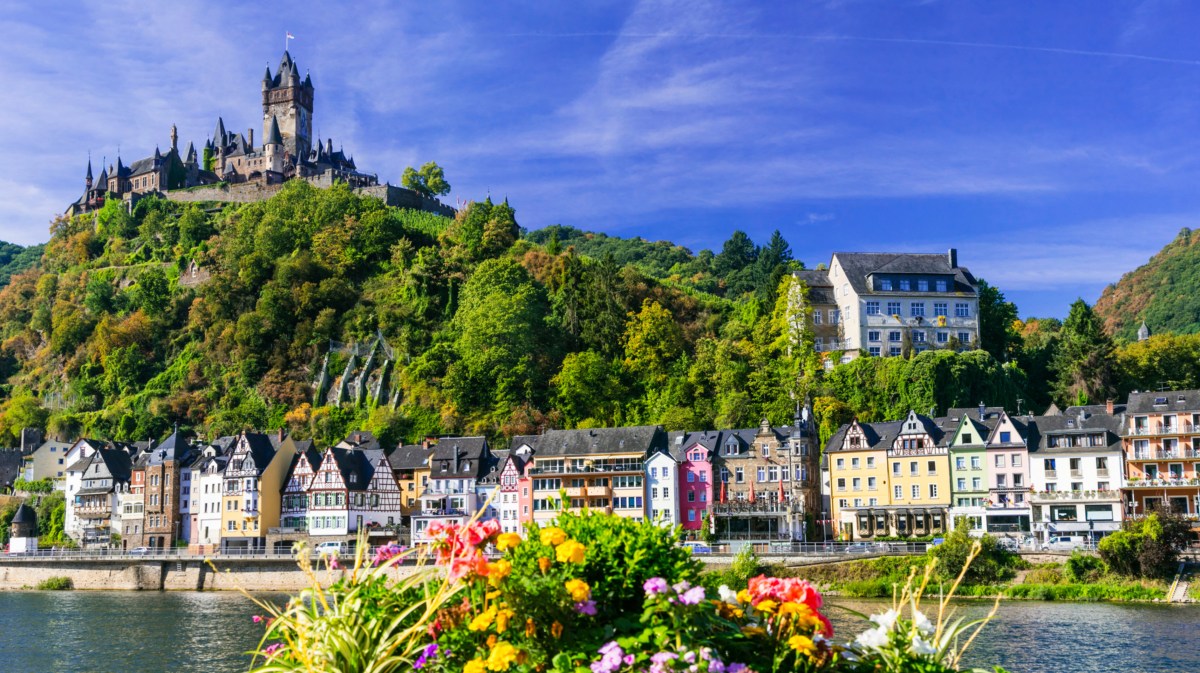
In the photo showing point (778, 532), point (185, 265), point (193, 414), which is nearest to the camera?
point (778, 532)

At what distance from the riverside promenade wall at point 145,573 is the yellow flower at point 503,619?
6351 cm

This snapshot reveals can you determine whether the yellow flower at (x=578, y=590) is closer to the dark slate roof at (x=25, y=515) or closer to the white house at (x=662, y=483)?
the white house at (x=662, y=483)

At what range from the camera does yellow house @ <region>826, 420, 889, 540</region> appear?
234 ft

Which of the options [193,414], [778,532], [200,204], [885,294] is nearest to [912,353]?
[885,294]

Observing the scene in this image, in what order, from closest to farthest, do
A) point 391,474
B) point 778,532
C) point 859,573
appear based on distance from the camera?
point 859,573
point 778,532
point 391,474

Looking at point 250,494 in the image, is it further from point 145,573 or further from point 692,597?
point 692,597

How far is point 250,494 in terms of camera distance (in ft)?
265

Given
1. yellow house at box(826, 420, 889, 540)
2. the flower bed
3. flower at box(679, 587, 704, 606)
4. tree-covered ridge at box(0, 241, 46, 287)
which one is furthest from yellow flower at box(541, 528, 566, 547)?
tree-covered ridge at box(0, 241, 46, 287)

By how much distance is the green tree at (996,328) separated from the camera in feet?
295

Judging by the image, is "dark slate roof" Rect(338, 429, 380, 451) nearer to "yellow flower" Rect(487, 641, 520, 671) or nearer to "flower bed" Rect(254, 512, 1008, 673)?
"flower bed" Rect(254, 512, 1008, 673)

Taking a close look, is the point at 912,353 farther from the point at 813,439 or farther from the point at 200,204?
the point at 200,204

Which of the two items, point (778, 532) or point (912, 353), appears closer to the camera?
point (778, 532)

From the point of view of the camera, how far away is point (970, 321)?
8662 centimetres

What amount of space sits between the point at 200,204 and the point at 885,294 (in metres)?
83.8
